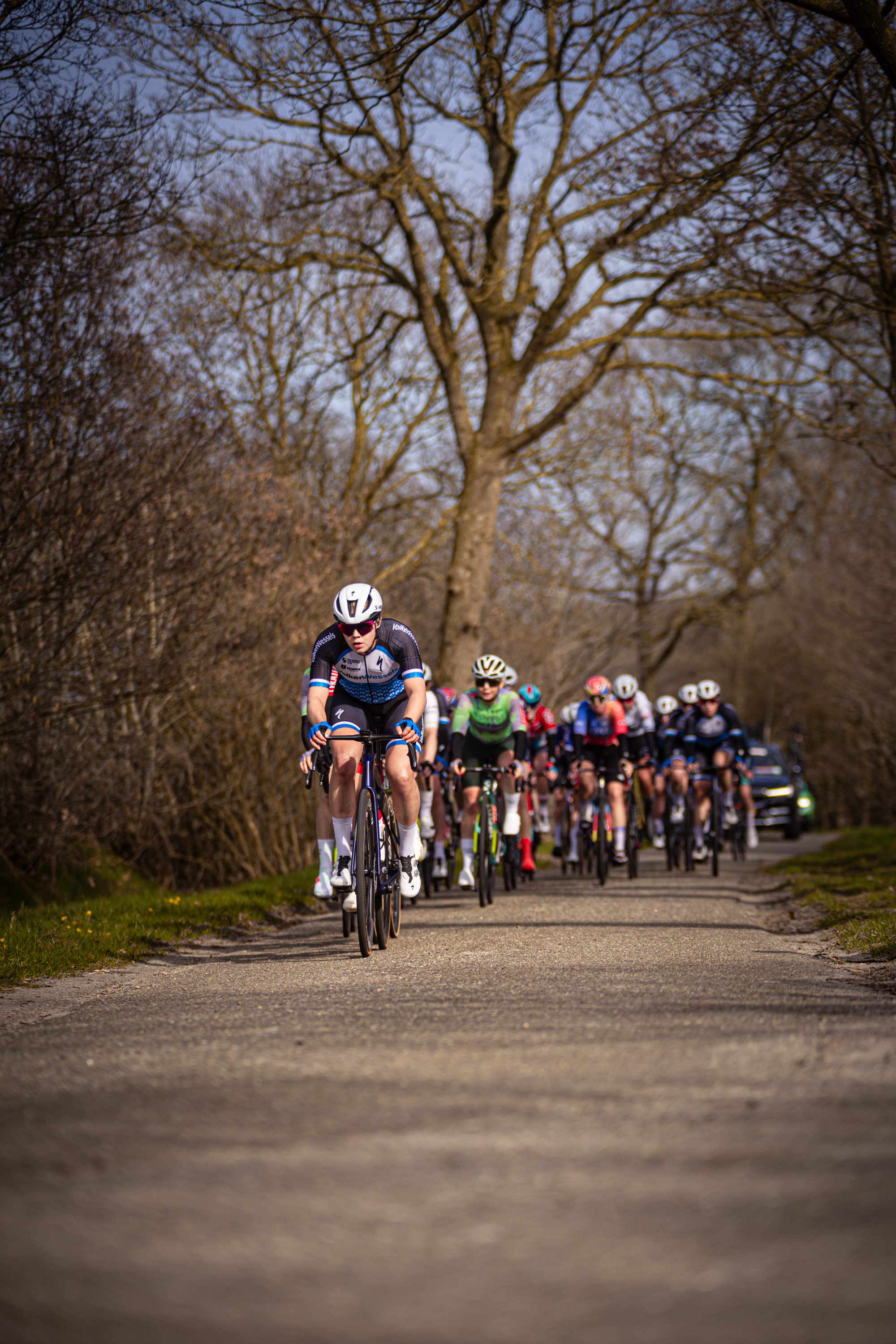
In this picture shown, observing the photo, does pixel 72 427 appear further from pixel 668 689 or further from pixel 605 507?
pixel 668 689

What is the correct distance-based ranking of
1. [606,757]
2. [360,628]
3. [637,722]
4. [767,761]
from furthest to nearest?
[767,761], [637,722], [606,757], [360,628]

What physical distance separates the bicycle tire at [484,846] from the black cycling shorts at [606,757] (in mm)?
2622

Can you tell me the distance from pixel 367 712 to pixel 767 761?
907 inches

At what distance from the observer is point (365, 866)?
28.5 ft

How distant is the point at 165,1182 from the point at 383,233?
21.0 m

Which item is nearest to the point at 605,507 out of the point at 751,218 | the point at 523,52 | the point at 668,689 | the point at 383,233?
the point at 383,233

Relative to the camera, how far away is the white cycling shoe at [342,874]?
28.7ft

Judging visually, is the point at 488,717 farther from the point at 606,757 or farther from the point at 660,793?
the point at 660,793

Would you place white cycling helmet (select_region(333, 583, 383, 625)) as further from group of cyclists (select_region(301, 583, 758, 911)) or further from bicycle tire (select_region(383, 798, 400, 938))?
bicycle tire (select_region(383, 798, 400, 938))

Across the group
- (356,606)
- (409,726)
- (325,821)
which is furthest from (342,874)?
(356,606)

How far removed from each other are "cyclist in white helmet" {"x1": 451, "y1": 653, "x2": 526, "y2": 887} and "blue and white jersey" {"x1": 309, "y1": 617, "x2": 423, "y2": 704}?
13.1ft

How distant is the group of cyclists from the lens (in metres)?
9.04

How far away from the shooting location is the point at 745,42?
12.6 meters

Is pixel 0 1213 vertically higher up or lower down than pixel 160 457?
lower down
